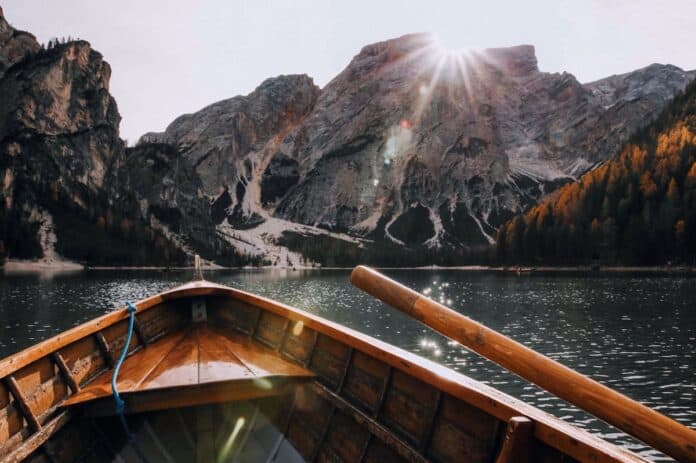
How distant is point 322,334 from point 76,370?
4745 millimetres

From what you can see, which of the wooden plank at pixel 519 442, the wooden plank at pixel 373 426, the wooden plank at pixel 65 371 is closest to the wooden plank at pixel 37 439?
the wooden plank at pixel 65 371

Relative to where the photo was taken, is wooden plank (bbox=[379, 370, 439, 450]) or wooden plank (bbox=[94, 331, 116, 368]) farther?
wooden plank (bbox=[94, 331, 116, 368])

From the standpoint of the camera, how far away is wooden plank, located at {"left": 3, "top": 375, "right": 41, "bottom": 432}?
21.0 feet

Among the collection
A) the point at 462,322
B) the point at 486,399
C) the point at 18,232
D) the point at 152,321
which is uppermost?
the point at 462,322

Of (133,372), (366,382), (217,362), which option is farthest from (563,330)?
(133,372)

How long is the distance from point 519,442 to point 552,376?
75 cm

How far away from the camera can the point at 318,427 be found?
25.8 feet

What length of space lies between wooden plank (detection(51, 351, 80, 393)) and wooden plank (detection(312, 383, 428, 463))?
437 cm

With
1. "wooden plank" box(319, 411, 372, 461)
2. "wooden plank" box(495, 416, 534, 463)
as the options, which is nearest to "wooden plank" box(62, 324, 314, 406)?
"wooden plank" box(319, 411, 372, 461)

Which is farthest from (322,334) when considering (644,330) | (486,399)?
(644,330)

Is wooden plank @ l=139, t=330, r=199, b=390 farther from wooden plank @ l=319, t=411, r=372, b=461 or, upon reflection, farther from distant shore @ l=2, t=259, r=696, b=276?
distant shore @ l=2, t=259, r=696, b=276

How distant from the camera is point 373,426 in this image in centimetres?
683

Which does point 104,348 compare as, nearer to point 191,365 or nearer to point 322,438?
point 191,365

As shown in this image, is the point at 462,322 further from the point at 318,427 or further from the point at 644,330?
the point at 644,330
